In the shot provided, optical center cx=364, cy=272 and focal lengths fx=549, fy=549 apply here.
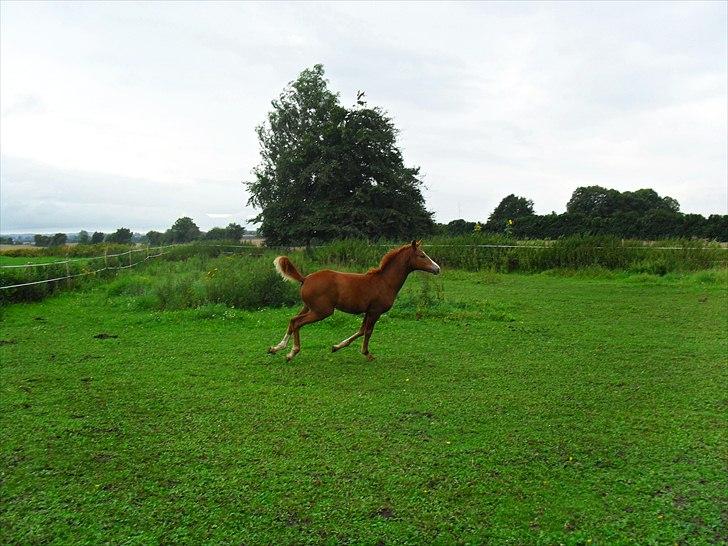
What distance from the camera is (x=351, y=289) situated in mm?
6602

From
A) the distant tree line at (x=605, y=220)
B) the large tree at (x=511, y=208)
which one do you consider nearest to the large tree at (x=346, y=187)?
the distant tree line at (x=605, y=220)

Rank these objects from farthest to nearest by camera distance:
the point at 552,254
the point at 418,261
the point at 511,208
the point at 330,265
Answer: the point at 511,208, the point at 552,254, the point at 330,265, the point at 418,261

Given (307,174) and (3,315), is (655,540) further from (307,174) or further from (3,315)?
(307,174)

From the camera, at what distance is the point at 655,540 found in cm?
291

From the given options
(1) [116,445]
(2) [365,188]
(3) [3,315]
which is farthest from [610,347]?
(2) [365,188]

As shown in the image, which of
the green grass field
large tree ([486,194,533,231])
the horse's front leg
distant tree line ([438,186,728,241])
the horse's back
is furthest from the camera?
large tree ([486,194,533,231])

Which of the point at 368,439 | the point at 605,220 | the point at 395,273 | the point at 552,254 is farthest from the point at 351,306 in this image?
the point at 605,220

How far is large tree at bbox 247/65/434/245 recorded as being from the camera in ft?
101

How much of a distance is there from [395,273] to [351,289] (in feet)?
2.07

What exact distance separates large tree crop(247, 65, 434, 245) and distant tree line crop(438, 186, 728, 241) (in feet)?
14.9

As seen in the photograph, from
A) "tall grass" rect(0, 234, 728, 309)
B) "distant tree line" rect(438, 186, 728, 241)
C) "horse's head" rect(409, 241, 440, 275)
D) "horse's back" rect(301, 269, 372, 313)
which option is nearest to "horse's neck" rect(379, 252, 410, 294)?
"horse's head" rect(409, 241, 440, 275)

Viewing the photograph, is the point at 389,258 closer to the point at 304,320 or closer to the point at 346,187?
the point at 304,320

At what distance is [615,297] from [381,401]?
9.80 metres

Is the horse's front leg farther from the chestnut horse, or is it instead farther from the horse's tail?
the horse's tail
